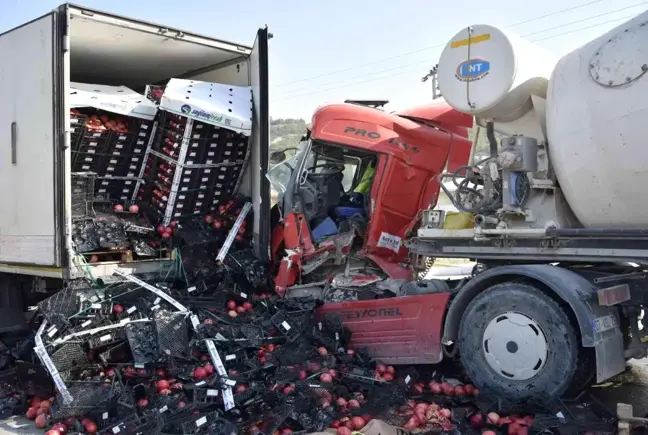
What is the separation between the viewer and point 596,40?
474cm

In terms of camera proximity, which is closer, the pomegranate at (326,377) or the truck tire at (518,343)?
the truck tire at (518,343)

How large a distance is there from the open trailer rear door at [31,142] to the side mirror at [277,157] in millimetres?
2342

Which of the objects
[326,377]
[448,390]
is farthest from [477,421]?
[326,377]

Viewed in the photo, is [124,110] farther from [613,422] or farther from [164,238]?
[613,422]

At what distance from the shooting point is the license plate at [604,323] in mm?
4531

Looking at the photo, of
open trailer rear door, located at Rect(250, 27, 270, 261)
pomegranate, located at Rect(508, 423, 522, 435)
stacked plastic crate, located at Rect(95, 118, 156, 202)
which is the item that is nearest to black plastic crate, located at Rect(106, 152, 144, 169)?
stacked plastic crate, located at Rect(95, 118, 156, 202)

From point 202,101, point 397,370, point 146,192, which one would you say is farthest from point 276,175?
point 397,370

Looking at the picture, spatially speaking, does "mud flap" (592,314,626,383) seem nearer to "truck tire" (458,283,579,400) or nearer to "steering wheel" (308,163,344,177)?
"truck tire" (458,283,579,400)

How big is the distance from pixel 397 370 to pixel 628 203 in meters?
2.55

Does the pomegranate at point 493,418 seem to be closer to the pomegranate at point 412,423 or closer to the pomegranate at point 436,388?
the pomegranate at point 412,423

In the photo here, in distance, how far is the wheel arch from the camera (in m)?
4.54

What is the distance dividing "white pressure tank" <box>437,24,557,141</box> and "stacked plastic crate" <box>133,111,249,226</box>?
299cm

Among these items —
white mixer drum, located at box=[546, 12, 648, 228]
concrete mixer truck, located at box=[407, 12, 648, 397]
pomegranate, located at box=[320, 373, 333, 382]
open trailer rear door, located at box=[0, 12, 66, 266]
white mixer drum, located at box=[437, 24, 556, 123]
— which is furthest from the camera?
open trailer rear door, located at box=[0, 12, 66, 266]

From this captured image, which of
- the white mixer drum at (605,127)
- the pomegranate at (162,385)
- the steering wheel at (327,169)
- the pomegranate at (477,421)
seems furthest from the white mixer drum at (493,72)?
the pomegranate at (162,385)
